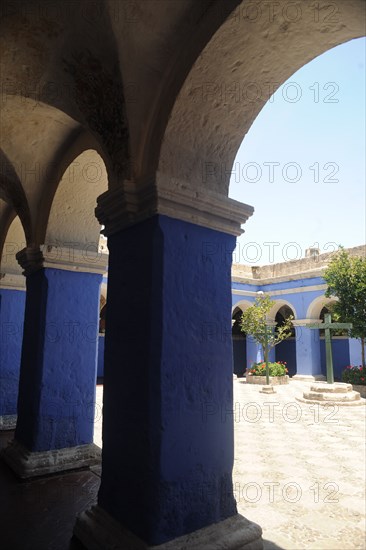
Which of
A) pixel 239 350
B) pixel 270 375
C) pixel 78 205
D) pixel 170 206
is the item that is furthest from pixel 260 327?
pixel 170 206

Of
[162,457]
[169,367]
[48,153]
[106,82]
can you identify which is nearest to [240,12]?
[106,82]

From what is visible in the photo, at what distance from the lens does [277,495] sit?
3582 mm

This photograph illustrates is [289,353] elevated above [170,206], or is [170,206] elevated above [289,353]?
[170,206]

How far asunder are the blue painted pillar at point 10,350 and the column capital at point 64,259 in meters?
2.04

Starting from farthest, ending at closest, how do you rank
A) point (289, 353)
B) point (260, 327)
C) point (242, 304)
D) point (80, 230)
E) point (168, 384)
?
point (289, 353) < point (242, 304) < point (260, 327) < point (80, 230) < point (168, 384)

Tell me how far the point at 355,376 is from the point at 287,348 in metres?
7.25

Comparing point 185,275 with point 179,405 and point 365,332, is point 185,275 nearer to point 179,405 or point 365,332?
point 179,405

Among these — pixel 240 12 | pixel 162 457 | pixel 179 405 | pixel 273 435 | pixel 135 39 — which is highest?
pixel 135 39

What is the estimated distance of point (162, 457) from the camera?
2160 mm

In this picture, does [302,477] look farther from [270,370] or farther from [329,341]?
[270,370]

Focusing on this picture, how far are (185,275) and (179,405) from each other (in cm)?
77

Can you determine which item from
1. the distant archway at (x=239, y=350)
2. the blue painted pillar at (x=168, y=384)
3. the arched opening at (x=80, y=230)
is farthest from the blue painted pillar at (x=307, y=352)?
the blue painted pillar at (x=168, y=384)

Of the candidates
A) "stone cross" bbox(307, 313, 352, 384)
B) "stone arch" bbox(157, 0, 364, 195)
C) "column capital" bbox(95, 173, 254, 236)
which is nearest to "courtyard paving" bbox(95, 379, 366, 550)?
"column capital" bbox(95, 173, 254, 236)

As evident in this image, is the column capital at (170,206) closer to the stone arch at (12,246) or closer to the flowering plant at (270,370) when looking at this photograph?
the stone arch at (12,246)
